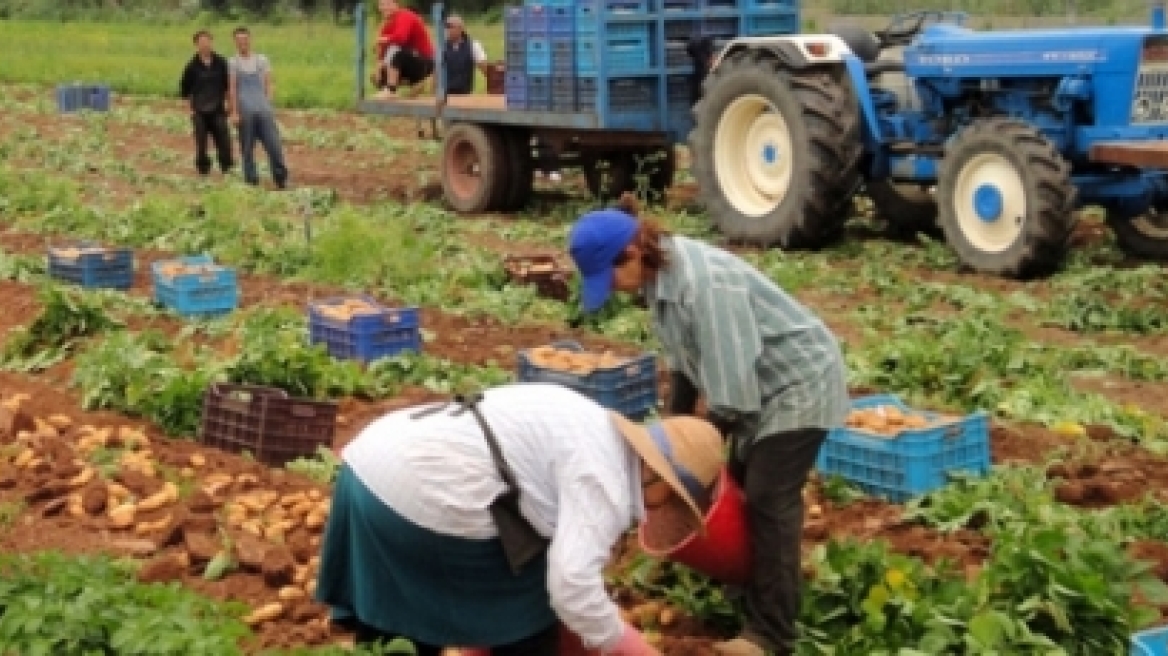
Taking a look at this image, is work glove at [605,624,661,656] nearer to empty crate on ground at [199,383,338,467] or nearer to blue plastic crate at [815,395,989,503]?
blue plastic crate at [815,395,989,503]

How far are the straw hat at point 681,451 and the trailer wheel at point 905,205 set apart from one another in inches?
385

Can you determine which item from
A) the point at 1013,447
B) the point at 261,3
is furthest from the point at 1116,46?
the point at 261,3

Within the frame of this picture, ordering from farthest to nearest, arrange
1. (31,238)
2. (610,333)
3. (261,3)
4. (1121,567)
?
(261,3) → (31,238) → (610,333) → (1121,567)

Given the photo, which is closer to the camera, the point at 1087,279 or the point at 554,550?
the point at 554,550

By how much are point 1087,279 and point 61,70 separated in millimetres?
28136

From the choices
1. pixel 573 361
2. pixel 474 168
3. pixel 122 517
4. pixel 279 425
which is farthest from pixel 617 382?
pixel 474 168

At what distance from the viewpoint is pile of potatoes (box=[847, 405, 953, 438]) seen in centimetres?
746

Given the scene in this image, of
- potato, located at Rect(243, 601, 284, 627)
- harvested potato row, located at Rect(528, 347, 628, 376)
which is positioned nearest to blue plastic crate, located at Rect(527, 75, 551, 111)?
harvested potato row, located at Rect(528, 347, 628, 376)

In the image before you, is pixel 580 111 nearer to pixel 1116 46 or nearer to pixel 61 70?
pixel 1116 46

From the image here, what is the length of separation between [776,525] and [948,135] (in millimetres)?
8664

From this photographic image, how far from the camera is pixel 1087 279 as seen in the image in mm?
12359

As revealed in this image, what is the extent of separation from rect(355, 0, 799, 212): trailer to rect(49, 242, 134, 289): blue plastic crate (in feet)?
14.7

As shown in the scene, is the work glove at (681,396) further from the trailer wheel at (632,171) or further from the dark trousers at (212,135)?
the dark trousers at (212,135)

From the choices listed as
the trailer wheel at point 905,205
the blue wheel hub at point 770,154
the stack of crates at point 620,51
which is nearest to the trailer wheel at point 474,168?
the stack of crates at point 620,51
